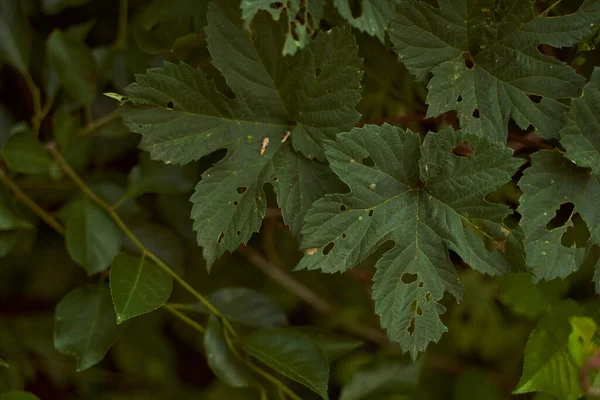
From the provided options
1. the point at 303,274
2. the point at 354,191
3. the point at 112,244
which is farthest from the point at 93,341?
the point at 303,274

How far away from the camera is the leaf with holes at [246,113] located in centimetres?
98

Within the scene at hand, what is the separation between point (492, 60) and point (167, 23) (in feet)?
2.17

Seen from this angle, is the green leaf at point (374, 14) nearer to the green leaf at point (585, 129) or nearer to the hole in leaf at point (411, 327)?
the green leaf at point (585, 129)

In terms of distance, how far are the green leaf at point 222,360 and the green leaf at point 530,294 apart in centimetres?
58

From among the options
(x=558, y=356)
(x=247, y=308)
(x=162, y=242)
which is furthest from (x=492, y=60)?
(x=162, y=242)

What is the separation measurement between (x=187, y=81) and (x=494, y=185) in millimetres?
563

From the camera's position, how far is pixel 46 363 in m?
1.58

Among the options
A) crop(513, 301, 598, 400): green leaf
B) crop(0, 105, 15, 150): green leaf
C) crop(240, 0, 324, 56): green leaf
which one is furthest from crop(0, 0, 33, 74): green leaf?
crop(513, 301, 598, 400): green leaf

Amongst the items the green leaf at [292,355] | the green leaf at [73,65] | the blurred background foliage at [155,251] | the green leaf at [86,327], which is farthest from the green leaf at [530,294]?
the green leaf at [73,65]

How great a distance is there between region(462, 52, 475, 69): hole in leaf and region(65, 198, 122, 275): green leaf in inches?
31.6

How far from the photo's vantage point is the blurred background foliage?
122cm

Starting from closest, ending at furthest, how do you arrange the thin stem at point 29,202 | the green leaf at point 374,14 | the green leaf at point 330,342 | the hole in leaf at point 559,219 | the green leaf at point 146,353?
the green leaf at point 374,14 < the hole in leaf at point 559,219 < the green leaf at point 330,342 < the thin stem at point 29,202 < the green leaf at point 146,353

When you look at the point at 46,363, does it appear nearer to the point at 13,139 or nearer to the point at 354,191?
the point at 13,139

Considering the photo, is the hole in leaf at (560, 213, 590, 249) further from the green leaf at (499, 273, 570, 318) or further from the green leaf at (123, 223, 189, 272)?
the green leaf at (123, 223, 189, 272)
